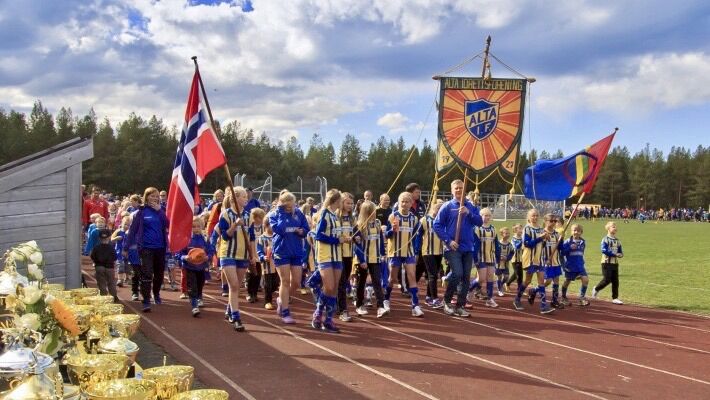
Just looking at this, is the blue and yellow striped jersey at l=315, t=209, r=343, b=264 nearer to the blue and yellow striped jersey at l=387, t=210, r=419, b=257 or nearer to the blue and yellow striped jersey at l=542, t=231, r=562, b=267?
the blue and yellow striped jersey at l=387, t=210, r=419, b=257

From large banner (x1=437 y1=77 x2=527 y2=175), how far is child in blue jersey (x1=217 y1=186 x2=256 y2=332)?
157 inches

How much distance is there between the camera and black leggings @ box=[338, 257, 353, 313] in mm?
9062

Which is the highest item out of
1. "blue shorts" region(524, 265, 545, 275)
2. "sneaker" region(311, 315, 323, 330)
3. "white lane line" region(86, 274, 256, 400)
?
"blue shorts" region(524, 265, 545, 275)

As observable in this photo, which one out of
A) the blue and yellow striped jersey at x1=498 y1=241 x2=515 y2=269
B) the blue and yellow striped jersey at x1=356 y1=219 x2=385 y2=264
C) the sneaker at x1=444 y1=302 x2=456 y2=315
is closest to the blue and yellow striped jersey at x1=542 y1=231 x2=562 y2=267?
the blue and yellow striped jersey at x1=498 y1=241 x2=515 y2=269

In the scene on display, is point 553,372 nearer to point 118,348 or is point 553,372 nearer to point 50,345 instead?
point 118,348

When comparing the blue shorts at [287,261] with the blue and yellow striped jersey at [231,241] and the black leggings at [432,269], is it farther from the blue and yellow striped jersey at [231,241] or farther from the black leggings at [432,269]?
A: the black leggings at [432,269]

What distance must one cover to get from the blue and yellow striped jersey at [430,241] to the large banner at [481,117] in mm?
1091

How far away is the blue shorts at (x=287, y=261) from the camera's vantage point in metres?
8.31

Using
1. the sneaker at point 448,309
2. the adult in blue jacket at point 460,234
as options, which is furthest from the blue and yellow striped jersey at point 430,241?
the sneaker at point 448,309

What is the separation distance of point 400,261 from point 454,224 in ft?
3.94

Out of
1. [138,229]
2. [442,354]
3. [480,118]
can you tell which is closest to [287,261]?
[442,354]

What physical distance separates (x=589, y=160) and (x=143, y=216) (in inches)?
317

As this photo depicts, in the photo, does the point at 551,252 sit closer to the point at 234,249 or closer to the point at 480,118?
the point at 480,118

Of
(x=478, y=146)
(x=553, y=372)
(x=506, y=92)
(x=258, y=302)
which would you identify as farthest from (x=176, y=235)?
(x=506, y=92)
